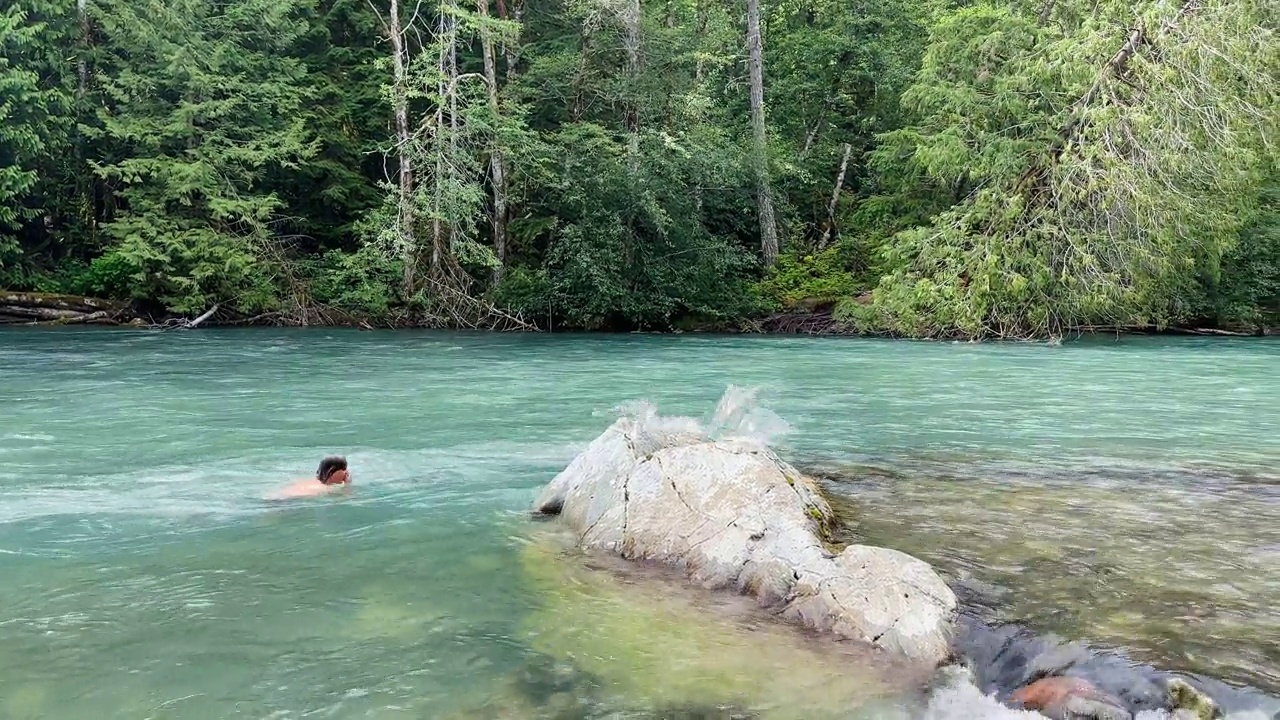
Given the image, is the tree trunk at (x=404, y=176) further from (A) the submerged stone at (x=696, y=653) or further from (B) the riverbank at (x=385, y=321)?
(A) the submerged stone at (x=696, y=653)

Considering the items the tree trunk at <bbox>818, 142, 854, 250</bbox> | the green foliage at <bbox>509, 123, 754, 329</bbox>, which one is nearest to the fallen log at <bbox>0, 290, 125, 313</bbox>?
the green foliage at <bbox>509, 123, 754, 329</bbox>

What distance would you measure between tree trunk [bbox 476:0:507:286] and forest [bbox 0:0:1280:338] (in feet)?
0.40

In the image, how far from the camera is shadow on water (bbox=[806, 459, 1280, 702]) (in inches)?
162

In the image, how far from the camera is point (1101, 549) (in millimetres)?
5383

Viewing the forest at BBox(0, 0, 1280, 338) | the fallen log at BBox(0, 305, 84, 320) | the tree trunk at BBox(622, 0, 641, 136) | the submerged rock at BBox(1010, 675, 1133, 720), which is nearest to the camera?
the submerged rock at BBox(1010, 675, 1133, 720)

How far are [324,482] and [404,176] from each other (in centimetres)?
1772

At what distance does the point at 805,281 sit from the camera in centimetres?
2522

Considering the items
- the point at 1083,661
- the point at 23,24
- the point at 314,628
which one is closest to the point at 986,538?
the point at 1083,661

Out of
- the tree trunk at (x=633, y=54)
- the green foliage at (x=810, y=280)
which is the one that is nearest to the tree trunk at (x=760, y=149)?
the green foliage at (x=810, y=280)

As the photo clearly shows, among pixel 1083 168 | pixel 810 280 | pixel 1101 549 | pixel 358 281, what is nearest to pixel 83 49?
pixel 358 281

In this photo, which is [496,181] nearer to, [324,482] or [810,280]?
[810,280]

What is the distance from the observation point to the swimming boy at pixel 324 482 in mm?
6859

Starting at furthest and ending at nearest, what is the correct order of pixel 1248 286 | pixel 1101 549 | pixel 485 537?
pixel 1248 286 < pixel 485 537 < pixel 1101 549

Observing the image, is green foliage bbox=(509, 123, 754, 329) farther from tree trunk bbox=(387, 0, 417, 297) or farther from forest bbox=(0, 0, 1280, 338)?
tree trunk bbox=(387, 0, 417, 297)
